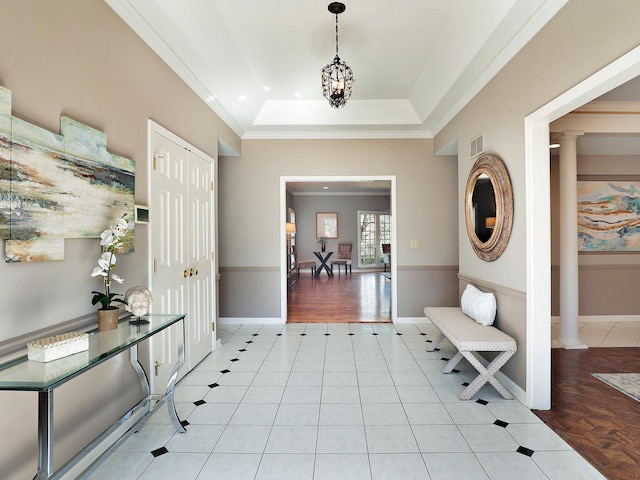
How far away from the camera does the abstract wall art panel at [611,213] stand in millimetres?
5125

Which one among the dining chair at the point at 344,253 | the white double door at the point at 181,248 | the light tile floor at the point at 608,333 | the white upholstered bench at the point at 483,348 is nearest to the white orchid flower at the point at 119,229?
the white double door at the point at 181,248

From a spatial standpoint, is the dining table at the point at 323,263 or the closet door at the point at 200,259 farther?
the dining table at the point at 323,263

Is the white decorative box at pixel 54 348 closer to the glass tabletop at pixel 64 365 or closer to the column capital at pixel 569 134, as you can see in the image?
the glass tabletop at pixel 64 365

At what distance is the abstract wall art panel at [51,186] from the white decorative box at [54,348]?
391 millimetres

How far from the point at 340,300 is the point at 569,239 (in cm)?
412

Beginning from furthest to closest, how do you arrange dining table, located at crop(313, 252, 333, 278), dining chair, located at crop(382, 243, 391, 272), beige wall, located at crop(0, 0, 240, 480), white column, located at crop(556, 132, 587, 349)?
1. dining chair, located at crop(382, 243, 391, 272)
2. dining table, located at crop(313, 252, 333, 278)
3. white column, located at crop(556, 132, 587, 349)
4. beige wall, located at crop(0, 0, 240, 480)

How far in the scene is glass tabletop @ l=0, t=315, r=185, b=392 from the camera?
1.24m

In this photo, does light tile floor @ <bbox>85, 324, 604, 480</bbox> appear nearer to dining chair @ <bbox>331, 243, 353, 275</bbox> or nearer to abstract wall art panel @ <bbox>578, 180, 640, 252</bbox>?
abstract wall art panel @ <bbox>578, 180, 640, 252</bbox>

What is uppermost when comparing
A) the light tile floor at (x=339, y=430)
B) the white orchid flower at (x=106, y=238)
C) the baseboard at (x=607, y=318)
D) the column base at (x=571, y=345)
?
the white orchid flower at (x=106, y=238)

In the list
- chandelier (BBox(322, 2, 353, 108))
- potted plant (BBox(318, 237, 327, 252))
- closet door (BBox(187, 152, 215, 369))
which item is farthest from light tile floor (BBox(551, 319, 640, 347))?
potted plant (BBox(318, 237, 327, 252))

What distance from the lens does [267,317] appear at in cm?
523

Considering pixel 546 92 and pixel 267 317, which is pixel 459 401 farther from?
pixel 267 317

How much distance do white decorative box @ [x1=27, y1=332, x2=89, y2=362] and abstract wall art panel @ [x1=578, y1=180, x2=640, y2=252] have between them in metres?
6.25

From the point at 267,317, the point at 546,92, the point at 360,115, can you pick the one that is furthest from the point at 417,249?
the point at 546,92
